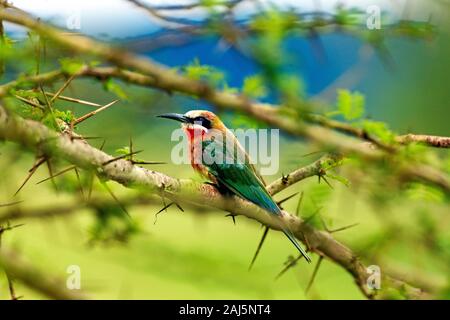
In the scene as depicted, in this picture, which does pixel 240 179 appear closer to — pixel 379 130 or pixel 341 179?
pixel 341 179

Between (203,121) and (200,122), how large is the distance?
0.05 ft

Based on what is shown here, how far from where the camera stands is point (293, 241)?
1385mm

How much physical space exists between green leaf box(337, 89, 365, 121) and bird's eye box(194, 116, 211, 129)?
897 millimetres

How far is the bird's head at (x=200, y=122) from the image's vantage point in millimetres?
1764

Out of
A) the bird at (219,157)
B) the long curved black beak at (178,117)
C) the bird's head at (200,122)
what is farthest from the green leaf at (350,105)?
the bird's head at (200,122)

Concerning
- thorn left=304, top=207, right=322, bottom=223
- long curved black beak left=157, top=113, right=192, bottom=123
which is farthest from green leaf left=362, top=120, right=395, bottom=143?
long curved black beak left=157, top=113, right=192, bottom=123

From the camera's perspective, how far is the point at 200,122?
1.81 metres

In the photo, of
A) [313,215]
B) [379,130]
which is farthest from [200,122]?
[379,130]
